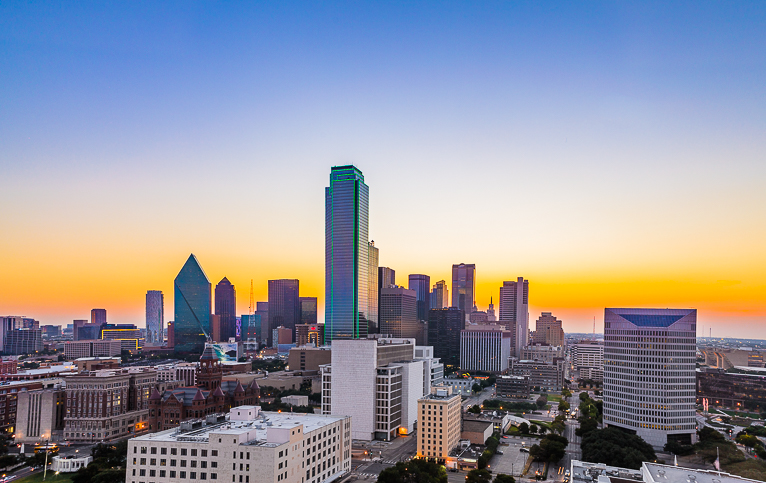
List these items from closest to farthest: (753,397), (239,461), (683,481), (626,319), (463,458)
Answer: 1. (683,481)
2. (239,461)
3. (463,458)
4. (626,319)
5. (753,397)

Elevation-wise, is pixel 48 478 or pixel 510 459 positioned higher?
pixel 510 459

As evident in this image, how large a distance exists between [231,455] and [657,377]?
302 ft

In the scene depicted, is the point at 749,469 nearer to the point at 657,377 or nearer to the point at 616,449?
the point at 616,449

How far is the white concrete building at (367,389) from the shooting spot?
119938mm

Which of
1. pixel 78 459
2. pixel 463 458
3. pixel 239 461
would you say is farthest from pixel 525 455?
pixel 78 459

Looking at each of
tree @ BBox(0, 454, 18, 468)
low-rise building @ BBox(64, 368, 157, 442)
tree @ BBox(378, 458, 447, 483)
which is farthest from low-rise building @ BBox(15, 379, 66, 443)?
tree @ BBox(378, 458, 447, 483)

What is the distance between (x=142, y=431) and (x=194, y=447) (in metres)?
76.0

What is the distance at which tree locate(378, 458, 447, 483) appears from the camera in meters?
78.0

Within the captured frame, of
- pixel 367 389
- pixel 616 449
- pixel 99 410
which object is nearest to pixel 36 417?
pixel 99 410

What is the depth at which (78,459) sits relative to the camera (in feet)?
322

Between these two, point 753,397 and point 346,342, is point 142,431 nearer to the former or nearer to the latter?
point 346,342

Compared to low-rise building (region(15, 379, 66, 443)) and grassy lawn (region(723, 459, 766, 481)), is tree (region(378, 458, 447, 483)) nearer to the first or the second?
grassy lawn (region(723, 459, 766, 481))

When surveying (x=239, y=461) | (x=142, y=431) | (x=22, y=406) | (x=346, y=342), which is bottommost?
(x=142, y=431)

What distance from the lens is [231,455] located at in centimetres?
6744
